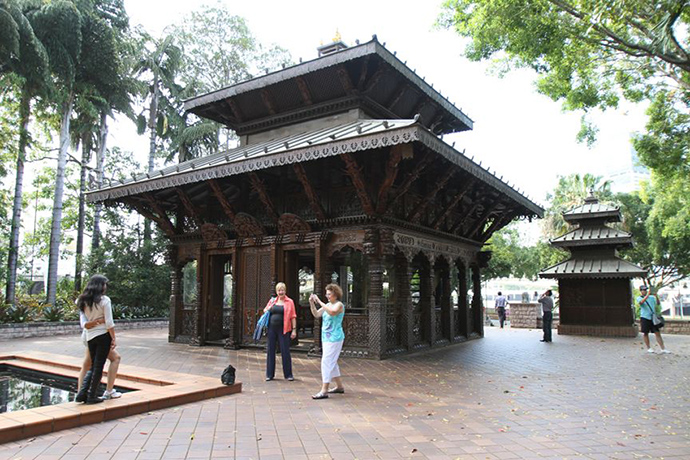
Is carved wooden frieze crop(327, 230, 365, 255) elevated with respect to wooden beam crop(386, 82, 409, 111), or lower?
lower

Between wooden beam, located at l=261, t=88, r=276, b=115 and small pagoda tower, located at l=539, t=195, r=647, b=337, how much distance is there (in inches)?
434

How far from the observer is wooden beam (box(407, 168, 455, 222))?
1070 cm

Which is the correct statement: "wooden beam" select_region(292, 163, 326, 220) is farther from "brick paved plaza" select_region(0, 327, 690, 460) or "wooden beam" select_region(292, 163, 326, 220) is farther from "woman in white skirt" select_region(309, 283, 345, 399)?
"woman in white skirt" select_region(309, 283, 345, 399)

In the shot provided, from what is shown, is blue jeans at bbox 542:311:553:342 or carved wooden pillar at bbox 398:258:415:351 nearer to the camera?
carved wooden pillar at bbox 398:258:415:351

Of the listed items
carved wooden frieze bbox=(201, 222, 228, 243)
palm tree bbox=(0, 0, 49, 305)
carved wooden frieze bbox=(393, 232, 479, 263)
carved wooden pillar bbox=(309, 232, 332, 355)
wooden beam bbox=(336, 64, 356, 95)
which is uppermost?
palm tree bbox=(0, 0, 49, 305)

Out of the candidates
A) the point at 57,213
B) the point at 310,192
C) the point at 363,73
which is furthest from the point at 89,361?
the point at 57,213

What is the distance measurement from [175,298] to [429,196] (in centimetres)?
750

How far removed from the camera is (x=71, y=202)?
2742cm

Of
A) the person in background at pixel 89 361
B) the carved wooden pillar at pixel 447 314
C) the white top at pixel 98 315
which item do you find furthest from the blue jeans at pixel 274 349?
the carved wooden pillar at pixel 447 314

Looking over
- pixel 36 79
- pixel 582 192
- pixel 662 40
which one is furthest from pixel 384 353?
pixel 582 192

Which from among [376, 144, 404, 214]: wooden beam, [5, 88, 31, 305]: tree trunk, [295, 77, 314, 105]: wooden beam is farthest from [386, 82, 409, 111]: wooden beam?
[5, 88, 31, 305]: tree trunk

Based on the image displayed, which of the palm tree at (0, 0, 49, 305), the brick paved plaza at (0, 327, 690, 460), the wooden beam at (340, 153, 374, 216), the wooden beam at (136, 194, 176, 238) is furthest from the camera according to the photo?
the palm tree at (0, 0, 49, 305)

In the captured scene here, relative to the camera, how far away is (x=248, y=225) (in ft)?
Answer: 38.4

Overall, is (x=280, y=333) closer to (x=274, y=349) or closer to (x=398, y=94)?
(x=274, y=349)
